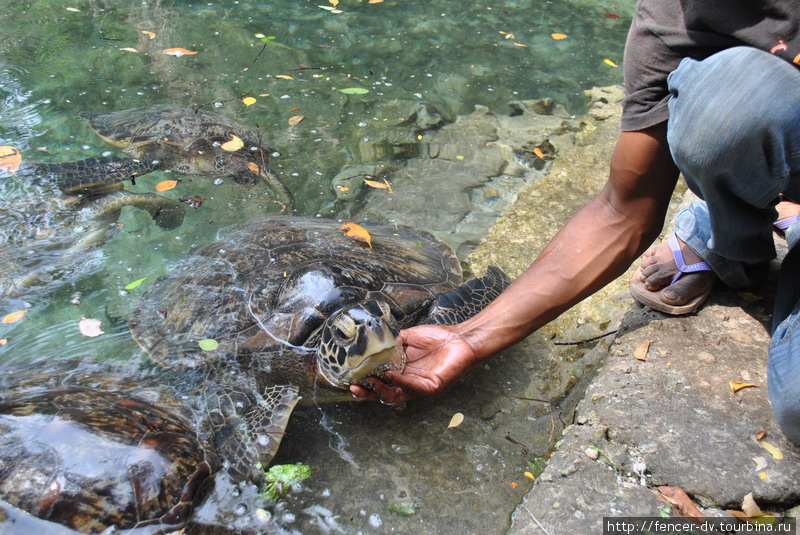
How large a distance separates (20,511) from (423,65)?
4.84 meters

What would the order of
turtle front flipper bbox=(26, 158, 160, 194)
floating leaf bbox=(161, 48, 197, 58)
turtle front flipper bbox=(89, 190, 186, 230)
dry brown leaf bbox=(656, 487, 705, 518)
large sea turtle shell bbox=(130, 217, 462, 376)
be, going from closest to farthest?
dry brown leaf bbox=(656, 487, 705, 518), large sea turtle shell bbox=(130, 217, 462, 376), turtle front flipper bbox=(89, 190, 186, 230), turtle front flipper bbox=(26, 158, 160, 194), floating leaf bbox=(161, 48, 197, 58)

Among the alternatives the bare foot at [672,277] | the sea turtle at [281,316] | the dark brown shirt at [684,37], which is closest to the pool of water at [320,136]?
the sea turtle at [281,316]

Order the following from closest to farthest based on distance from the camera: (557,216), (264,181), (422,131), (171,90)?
(557,216) → (264,181) → (422,131) → (171,90)

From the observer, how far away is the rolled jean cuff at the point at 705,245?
87.3 inches

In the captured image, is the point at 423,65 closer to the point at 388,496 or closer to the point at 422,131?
the point at 422,131

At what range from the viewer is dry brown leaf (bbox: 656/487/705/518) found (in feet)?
5.41

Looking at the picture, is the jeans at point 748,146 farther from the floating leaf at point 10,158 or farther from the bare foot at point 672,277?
the floating leaf at point 10,158

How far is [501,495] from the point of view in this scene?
2.03 metres

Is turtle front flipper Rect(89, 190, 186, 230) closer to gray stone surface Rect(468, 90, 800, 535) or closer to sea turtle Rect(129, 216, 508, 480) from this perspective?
sea turtle Rect(129, 216, 508, 480)

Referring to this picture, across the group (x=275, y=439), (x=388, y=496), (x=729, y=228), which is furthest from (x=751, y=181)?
(x=275, y=439)

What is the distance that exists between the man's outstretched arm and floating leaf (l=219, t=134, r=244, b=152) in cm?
258

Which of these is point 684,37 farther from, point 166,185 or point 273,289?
point 166,185

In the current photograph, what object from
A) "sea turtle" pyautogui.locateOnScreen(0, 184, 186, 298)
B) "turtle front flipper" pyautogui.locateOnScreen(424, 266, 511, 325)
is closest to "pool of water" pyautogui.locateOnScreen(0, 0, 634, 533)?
"sea turtle" pyautogui.locateOnScreen(0, 184, 186, 298)

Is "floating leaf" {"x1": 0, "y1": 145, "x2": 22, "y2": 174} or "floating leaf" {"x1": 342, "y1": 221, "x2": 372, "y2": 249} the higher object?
"floating leaf" {"x1": 342, "y1": 221, "x2": 372, "y2": 249}
